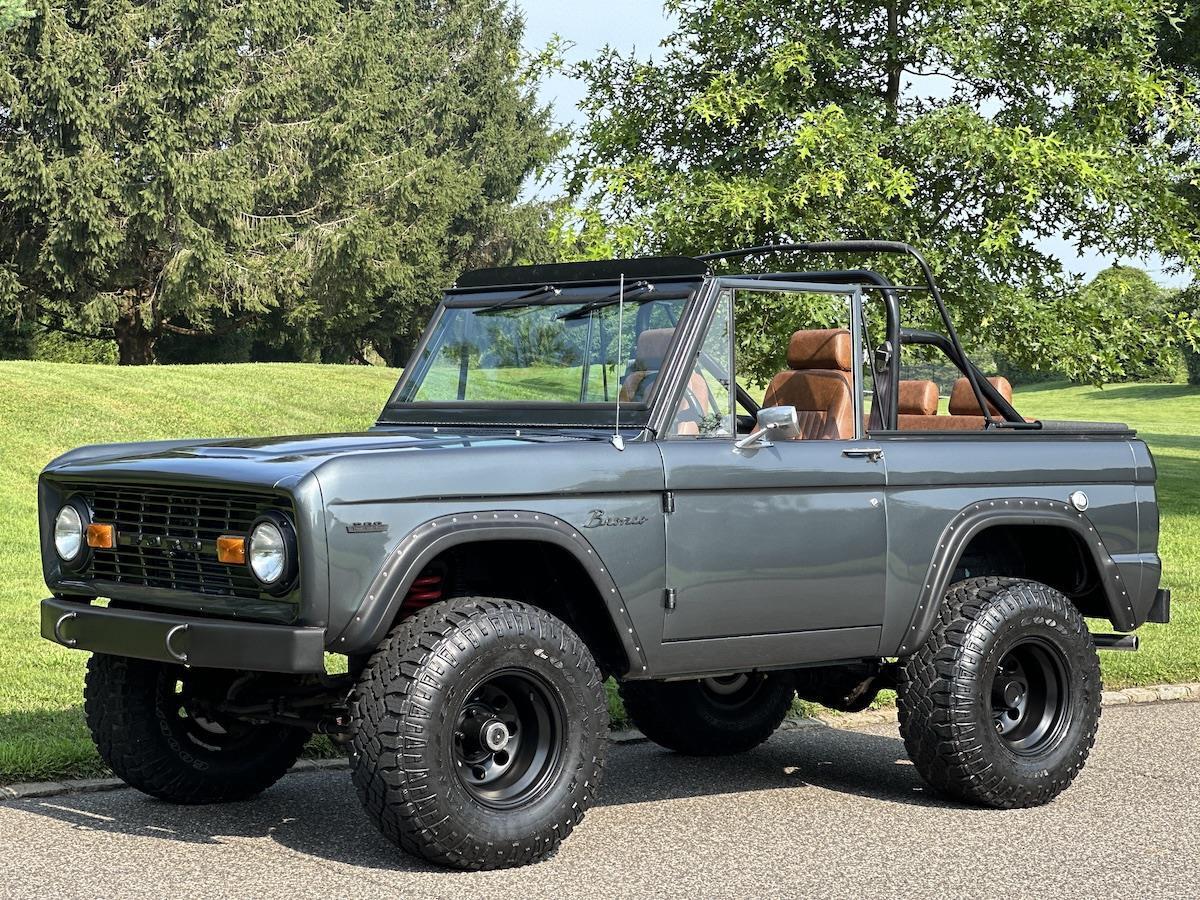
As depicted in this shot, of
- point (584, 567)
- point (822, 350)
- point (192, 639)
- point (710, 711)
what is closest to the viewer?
point (192, 639)

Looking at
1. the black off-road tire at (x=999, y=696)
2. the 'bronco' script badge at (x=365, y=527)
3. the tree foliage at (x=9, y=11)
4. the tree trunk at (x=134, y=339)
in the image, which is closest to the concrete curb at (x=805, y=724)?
the black off-road tire at (x=999, y=696)

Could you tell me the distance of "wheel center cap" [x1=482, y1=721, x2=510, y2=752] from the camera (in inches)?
218

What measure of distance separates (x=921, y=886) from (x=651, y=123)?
13.2 meters

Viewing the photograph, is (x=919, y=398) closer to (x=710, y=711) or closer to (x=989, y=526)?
(x=989, y=526)

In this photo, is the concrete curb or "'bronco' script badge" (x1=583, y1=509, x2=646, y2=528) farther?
the concrete curb

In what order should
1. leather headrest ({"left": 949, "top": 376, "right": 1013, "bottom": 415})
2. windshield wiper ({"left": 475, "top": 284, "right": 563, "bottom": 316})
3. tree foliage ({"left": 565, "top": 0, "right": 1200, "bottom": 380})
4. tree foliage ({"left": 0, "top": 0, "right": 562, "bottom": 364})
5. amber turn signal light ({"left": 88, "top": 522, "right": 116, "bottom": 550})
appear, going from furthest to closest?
tree foliage ({"left": 0, "top": 0, "right": 562, "bottom": 364}) → tree foliage ({"left": 565, "top": 0, "right": 1200, "bottom": 380}) → leather headrest ({"left": 949, "top": 376, "right": 1013, "bottom": 415}) → windshield wiper ({"left": 475, "top": 284, "right": 563, "bottom": 316}) → amber turn signal light ({"left": 88, "top": 522, "right": 116, "bottom": 550})

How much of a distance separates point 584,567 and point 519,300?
1.67 meters

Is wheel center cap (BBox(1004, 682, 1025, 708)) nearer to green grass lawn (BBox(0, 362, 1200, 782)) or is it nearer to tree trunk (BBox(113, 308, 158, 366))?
green grass lawn (BBox(0, 362, 1200, 782))

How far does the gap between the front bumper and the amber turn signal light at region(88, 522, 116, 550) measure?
220 mm

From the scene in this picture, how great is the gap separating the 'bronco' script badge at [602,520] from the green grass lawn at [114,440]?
2616 millimetres

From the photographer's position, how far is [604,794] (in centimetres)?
675

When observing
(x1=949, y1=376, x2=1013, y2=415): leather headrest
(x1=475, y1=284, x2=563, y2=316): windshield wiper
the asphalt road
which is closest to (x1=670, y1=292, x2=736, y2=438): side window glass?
(x1=475, y1=284, x2=563, y2=316): windshield wiper

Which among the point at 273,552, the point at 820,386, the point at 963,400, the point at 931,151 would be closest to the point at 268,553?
the point at 273,552

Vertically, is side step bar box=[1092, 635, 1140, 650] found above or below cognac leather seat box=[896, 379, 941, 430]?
below
